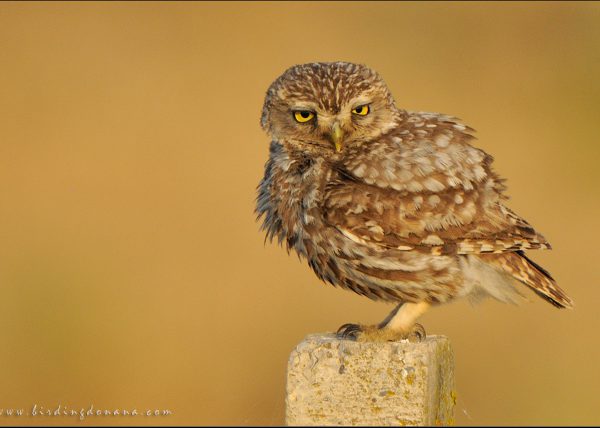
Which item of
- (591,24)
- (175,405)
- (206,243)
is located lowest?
(175,405)

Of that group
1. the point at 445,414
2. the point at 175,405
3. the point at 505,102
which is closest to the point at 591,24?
the point at 505,102

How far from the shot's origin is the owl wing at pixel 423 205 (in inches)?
208

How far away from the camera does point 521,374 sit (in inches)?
354

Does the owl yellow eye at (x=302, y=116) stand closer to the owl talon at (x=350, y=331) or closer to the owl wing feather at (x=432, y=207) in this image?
the owl wing feather at (x=432, y=207)

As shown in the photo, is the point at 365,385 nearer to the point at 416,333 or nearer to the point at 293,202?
the point at 416,333

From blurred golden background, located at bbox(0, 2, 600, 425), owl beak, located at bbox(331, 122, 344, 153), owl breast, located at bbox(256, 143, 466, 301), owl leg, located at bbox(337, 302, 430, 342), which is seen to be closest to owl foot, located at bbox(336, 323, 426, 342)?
owl leg, located at bbox(337, 302, 430, 342)

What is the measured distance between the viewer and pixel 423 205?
534 cm

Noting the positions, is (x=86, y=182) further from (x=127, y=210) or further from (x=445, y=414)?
(x=445, y=414)

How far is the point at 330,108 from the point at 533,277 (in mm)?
1272

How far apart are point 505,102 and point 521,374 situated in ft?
15.0

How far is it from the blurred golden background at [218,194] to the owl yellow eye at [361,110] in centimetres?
235

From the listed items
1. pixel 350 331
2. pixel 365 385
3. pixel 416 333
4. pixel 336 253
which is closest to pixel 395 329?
pixel 416 333

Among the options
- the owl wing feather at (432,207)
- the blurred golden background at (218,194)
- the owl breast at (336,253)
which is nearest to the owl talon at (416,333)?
→ the owl breast at (336,253)

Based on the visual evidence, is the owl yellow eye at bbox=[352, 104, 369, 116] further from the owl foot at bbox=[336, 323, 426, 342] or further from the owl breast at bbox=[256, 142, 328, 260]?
the owl foot at bbox=[336, 323, 426, 342]
